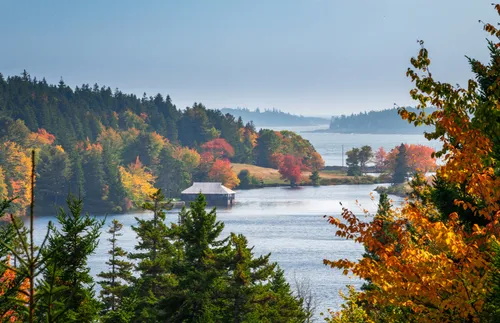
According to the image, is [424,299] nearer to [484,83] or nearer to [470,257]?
[470,257]

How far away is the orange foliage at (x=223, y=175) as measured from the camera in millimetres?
177125

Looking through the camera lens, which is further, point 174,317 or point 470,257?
point 174,317

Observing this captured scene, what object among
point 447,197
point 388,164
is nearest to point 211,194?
point 388,164

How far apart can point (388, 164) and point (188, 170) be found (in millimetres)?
49757

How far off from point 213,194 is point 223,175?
1149 inches

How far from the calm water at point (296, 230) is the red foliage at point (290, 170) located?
16.2 metres

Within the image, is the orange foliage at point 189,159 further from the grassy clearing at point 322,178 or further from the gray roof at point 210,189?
the gray roof at point 210,189

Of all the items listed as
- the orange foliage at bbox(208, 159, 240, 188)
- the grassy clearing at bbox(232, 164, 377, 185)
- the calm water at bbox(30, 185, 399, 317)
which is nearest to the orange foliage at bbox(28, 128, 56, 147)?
the orange foliage at bbox(208, 159, 240, 188)

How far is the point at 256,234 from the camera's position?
305 ft

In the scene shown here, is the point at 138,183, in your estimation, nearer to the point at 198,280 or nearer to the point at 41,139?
the point at 41,139

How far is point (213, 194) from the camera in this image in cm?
14950

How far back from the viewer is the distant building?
476 ft

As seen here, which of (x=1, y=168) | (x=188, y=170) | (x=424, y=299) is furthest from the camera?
A: (x=188, y=170)

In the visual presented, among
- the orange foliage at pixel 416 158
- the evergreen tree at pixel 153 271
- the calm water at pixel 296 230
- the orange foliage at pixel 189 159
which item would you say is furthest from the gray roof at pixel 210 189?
the evergreen tree at pixel 153 271
